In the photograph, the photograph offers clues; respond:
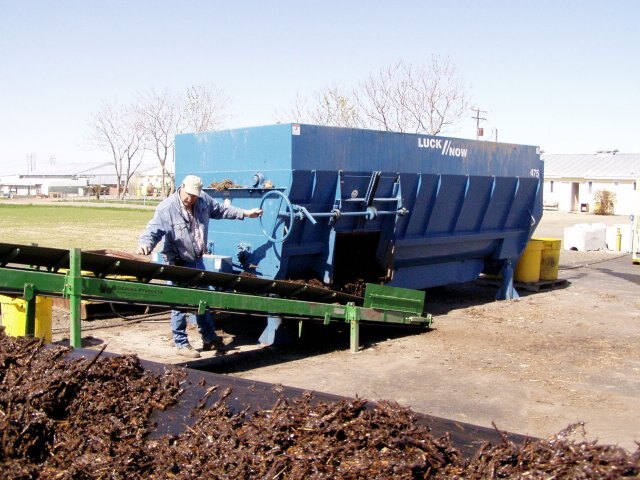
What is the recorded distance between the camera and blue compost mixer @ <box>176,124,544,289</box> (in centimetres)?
788

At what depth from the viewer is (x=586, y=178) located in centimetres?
5225

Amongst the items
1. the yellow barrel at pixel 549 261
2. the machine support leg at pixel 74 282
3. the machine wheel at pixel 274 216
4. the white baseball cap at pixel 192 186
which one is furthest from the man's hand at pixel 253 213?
the yellow barrel at pixel 549 261

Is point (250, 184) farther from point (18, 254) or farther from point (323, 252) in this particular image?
point (18, 254)

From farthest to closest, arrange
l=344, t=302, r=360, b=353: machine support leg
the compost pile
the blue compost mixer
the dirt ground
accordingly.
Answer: l=344, t=302, r=360, b=353: machine support leg < the blue compost mixer < the dirt ground < the compost pile

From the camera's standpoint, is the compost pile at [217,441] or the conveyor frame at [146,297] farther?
the conveyor frame at [146,297]

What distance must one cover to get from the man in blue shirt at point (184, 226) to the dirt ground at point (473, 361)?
0.42 m

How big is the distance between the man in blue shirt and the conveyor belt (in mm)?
534

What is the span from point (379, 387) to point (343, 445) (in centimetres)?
383

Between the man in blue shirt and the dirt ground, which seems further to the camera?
the man in blue shirt

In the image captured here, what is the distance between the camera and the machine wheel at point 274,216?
7.70 meters

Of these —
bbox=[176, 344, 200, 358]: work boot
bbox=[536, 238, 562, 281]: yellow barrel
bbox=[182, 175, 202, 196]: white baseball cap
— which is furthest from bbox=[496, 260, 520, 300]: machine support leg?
bbox=[182, 175, 202, 196]: white baseball cap

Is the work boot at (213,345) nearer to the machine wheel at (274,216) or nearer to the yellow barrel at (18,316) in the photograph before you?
the machine wheel at (274,216)

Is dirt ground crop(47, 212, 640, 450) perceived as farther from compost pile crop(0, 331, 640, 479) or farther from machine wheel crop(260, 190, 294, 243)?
compost pile crop(0, 331, 640, 479)

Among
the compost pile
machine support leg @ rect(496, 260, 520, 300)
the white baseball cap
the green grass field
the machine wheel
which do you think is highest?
the white baseball cap
